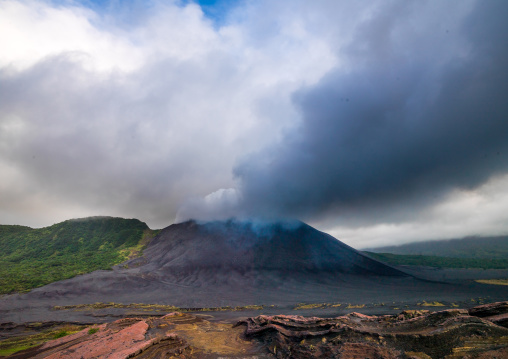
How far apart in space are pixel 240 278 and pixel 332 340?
81049 mm

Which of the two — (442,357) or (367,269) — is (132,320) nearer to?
(442,357)

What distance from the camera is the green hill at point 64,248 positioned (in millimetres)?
91081

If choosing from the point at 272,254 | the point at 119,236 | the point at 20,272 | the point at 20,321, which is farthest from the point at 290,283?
the point at 119,236

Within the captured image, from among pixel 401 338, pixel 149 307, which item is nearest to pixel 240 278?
pixel 149 307

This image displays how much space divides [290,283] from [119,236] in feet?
379

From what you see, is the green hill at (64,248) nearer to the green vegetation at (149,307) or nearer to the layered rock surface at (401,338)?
the green vegetation at (149,307)

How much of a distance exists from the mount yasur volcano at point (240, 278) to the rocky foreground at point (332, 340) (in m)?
33.0

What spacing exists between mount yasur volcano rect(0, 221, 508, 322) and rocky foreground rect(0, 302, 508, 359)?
33.0 m

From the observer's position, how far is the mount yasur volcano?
63681 millimetres

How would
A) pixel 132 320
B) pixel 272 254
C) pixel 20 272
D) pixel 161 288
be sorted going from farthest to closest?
pixel 272 254, pixel 20 272, pixel 161 288, pixel 132 320

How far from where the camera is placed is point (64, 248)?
142m

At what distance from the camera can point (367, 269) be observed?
341 feet

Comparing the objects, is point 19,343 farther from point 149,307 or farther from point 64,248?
point 64,248

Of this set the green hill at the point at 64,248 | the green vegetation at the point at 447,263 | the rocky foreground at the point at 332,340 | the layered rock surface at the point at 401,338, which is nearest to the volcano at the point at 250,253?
the green hill at the point at 64,248
